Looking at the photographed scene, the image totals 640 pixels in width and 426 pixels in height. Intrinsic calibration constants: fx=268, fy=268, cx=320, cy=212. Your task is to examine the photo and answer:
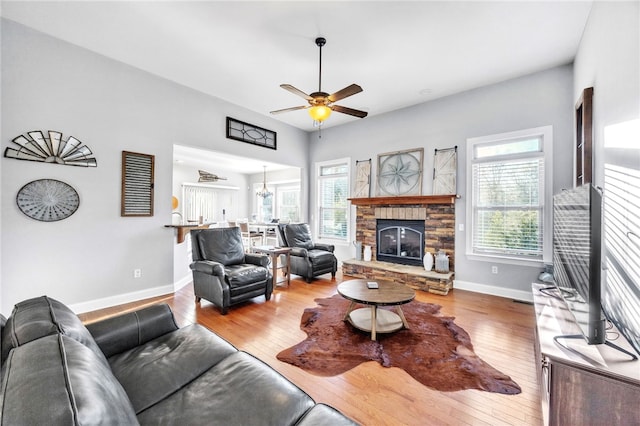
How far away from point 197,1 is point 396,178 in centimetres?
392

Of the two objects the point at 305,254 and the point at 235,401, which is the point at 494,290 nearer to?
the point at 305,254

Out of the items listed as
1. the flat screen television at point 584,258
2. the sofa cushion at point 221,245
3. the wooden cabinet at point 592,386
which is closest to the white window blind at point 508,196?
the flat screen television at point 584,258

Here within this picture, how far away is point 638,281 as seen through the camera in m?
1.41

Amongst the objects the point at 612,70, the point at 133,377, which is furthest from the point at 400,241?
the point at 133,377

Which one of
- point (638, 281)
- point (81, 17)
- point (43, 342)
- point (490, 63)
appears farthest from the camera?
point (490, 63)

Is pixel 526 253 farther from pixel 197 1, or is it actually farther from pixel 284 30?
pixel 197 1

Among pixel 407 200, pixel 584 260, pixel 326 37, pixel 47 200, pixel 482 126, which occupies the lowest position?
pixel 584 260

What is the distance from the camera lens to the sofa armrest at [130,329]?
1.56 meters

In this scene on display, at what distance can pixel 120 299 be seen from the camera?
11.8 feet

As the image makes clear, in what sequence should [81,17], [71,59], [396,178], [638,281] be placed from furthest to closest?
[396,178] → [71,59] → [81,17] → [638,281]

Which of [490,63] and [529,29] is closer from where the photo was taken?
[529,29]

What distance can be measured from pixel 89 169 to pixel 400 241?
190 inches

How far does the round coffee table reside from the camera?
263 cm

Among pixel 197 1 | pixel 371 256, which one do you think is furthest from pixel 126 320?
pixel 371 256
